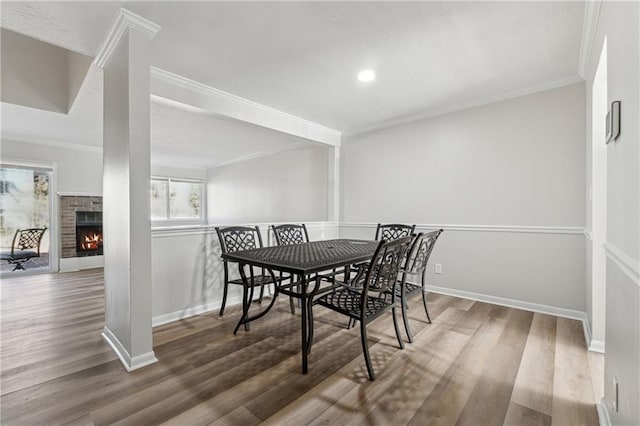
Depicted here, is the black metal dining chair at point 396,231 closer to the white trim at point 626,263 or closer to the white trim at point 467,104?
the white trim at point 467,104

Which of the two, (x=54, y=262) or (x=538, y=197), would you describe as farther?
(x=54, y=262)

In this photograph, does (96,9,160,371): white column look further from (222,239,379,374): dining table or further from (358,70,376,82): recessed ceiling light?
(358,70,376,82): recessed ceiling light

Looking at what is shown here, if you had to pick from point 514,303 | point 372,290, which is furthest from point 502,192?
point 372,290

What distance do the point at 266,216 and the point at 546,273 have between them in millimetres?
4902

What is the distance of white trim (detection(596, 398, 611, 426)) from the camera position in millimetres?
1383

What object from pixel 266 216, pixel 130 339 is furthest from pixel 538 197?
pixel 266 216

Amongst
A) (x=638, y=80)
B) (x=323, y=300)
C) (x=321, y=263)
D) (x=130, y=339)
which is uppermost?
(x=638, y=80)

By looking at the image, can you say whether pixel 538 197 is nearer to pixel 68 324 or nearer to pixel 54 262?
pixel 68 324

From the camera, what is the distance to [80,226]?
5609mm

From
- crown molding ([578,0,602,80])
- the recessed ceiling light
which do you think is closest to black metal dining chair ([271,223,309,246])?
the recessed ceiling light

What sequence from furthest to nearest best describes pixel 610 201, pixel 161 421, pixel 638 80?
pixel 161 421, pixel 610 201, pixel 638 80

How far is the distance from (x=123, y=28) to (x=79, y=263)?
17.4 feet

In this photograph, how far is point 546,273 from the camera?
120 inches

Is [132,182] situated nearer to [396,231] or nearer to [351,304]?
[351,304]
